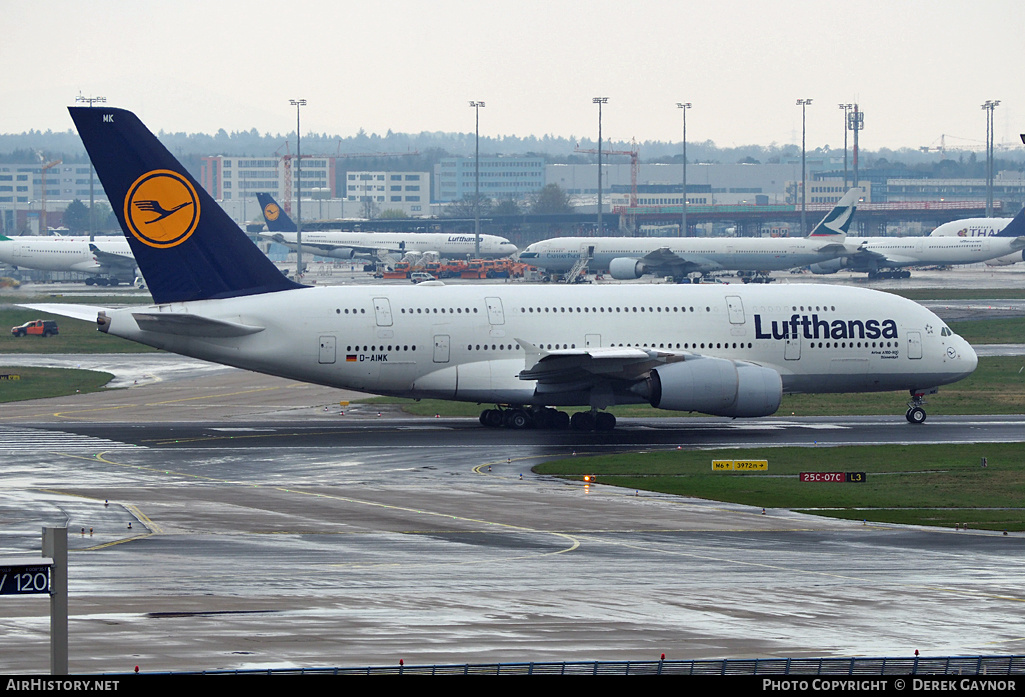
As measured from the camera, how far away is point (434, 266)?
162m

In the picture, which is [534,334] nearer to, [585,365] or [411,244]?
[585,365]

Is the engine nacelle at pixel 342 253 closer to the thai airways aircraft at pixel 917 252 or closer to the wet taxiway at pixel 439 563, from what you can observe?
the thai airways aircraft at pixel 917 252

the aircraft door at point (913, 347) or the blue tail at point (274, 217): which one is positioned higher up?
the blue tail at point (274, 217)

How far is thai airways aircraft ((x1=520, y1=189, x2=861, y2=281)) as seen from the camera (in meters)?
143

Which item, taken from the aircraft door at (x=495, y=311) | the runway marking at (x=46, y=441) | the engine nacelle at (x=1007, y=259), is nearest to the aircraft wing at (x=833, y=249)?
the engine nacelle at (x=1007, y=259)

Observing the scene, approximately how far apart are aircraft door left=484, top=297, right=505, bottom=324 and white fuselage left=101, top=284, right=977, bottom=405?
5 cm

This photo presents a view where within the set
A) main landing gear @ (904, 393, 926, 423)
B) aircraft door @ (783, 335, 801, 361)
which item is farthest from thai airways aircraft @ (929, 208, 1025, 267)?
aircraft door @ (783, 335, 801, 361)

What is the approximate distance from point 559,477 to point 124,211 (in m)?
19.0

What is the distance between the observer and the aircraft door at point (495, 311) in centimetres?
5000

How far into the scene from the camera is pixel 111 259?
471ft

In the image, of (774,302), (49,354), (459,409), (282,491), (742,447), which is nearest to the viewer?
(282,491)

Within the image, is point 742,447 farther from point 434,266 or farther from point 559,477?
point 434,266

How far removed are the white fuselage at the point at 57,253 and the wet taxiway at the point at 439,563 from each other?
10545 cm
